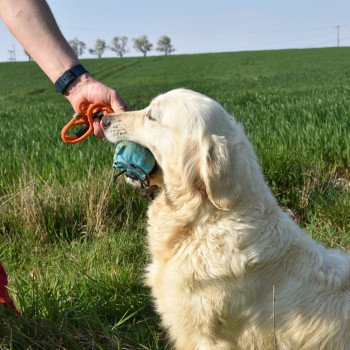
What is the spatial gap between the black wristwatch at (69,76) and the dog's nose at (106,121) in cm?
38

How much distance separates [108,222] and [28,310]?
5.25 ft

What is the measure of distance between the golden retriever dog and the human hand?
60 cm

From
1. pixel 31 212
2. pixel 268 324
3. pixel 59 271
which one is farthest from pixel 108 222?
pixel 268 324

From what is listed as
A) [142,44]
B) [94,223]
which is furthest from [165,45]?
[94,223]

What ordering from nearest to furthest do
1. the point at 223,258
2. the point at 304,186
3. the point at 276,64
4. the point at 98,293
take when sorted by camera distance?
1. the point at 223,258
2. the point at 98,293
3. the point at 304,186
4. the point at 276,64

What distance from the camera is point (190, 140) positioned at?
9.10 ft

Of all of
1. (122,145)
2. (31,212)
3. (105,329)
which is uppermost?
(122,145)

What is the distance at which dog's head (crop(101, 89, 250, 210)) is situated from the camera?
2.61 meters

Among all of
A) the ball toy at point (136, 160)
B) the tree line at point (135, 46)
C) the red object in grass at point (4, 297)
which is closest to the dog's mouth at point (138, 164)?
the ball toy at point (136, 160)

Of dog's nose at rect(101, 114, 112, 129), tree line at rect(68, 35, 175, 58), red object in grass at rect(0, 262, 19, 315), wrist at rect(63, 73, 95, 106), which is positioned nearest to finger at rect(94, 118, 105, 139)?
dog's nose at rect(101, 114, 112, 129)

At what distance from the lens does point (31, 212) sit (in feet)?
14.7

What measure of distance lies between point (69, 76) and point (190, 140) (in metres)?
1.01

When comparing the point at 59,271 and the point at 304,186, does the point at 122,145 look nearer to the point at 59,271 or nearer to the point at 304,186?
the point at 59,271

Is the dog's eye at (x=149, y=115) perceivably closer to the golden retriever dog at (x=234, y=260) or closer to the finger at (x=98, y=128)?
the golden retriever dog at (x=234, y=260)
